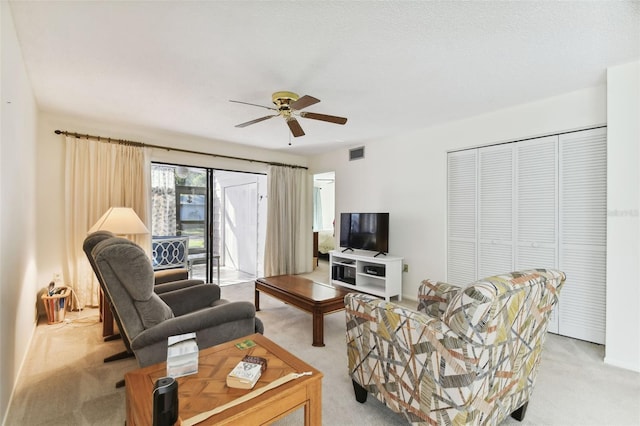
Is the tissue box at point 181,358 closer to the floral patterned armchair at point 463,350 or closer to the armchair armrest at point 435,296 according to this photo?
the floral patterned armchair at point 463,350

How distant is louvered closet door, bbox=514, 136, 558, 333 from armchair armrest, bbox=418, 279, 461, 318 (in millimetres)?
1589

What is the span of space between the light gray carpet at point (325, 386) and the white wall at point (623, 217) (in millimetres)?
266

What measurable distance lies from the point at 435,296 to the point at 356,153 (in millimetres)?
3371

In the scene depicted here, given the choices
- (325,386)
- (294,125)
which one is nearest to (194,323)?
(325,386)

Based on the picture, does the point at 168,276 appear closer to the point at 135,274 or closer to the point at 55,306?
the point at 55,306

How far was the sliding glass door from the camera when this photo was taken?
4.51 m

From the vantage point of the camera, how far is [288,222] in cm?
567

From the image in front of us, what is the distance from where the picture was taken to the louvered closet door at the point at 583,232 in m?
2.79

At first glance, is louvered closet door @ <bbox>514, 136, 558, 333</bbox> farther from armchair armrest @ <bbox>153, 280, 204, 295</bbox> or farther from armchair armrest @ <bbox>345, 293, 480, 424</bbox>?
armchair armrest @ <bbox>153, 280, 204, 295</bbox>

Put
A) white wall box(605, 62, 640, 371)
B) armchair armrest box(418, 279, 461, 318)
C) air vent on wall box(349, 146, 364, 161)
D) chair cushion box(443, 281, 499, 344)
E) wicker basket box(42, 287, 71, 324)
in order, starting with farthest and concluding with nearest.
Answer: air vent on wall box(349, 146, 364, 161)
wicker basket box(42, 287, 71, 324)
white wall box(605, 62, 640, 371)
armchair armrest box(418, 279, 461, 318)
chair cushion box(443, 281, 499, 344)

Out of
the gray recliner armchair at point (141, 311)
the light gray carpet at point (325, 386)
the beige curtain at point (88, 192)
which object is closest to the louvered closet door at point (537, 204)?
the light gray carpet at point (325, 386)

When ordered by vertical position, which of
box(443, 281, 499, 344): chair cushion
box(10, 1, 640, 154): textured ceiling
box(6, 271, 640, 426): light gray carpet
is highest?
box(10, 1, 640, 154): textured ceiling

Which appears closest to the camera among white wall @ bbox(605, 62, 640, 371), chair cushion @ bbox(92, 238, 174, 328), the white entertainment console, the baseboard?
chair cushion @ bbox(92, 238, 174, 328)

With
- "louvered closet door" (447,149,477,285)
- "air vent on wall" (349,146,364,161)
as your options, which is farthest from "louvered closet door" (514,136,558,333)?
"air vent on wall" (349,146,364,161)
